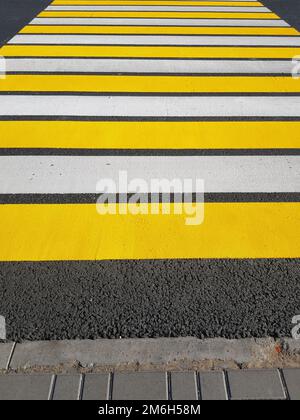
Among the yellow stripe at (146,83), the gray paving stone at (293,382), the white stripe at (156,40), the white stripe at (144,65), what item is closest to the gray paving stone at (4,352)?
the gray paving stone at (293,382)

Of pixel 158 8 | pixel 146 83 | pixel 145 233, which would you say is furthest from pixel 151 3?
pixel 145 233

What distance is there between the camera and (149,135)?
522 centimetres

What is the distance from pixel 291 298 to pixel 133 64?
5090 mm

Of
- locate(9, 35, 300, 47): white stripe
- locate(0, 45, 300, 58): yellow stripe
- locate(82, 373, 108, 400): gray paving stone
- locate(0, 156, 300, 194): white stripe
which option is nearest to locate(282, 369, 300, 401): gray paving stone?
locate(82, 373, 108, 400): gray paving stone

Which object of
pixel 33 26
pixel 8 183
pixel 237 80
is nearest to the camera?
pixel 8 183

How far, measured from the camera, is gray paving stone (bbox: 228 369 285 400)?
240cm

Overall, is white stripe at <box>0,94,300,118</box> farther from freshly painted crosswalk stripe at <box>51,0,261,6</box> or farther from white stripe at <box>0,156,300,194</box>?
freshly painted crosswalk stripe at <box>51,0,261,6</box>

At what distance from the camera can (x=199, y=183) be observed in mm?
4363

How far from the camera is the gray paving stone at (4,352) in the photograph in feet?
8.46

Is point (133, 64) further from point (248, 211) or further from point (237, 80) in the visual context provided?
point (248, 211)

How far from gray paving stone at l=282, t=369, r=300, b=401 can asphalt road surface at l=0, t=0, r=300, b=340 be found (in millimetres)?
327

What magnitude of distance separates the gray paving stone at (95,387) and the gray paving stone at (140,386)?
5 cm

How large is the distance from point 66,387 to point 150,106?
4.13 m
